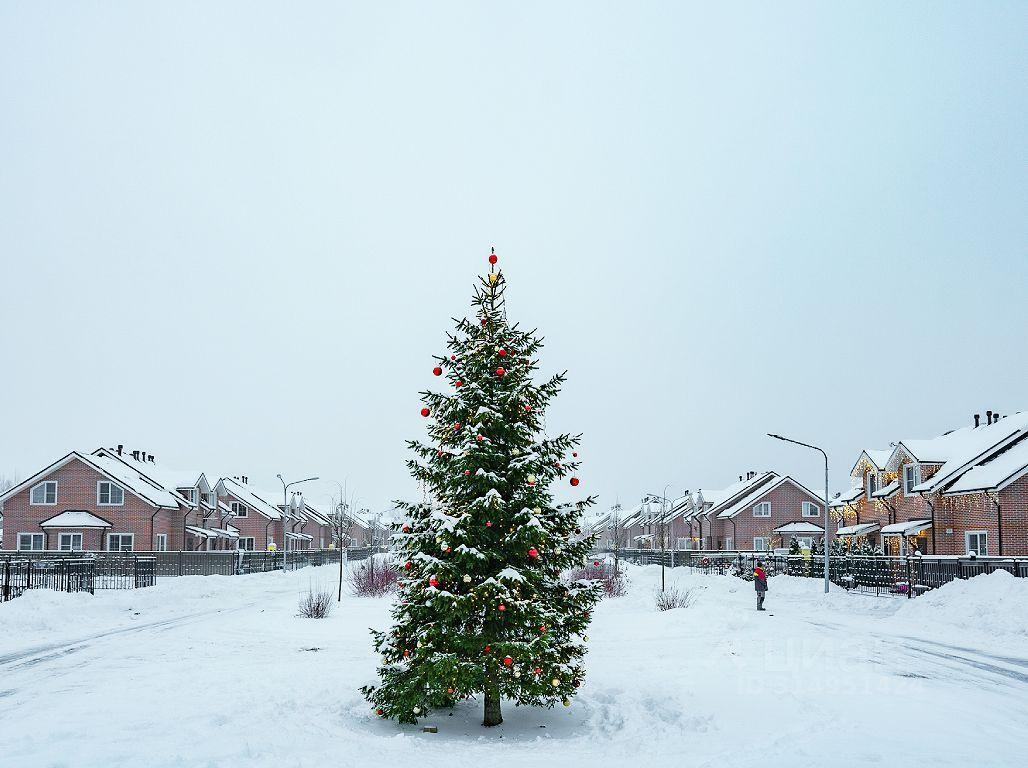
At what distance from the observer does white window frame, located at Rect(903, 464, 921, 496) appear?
156ft

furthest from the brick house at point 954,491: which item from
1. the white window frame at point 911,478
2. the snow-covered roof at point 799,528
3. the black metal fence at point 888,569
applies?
the snow-covered roof at point 799,528

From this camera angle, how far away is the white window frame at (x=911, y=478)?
4753 cm

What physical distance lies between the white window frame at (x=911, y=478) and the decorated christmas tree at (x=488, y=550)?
138ft

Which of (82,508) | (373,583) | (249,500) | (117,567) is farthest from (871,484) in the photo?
(249,500)

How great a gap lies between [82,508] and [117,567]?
21.4 metres

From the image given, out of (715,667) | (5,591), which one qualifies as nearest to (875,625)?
(715,667)

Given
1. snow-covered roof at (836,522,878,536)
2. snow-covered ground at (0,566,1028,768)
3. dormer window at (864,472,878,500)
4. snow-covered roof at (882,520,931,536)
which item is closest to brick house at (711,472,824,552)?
snow-covered roof at (836,522,878,536)

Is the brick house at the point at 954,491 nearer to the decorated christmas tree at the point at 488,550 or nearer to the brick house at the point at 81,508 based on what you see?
the decorated christmas tree at the point at 488,550

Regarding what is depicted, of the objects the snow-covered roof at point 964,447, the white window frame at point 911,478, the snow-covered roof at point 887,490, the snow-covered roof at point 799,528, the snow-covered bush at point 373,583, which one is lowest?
the snow-covered roof at point 799,528

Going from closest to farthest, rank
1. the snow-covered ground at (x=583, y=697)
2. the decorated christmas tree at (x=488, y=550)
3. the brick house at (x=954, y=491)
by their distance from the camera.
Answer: the snow-covered ground at (x=583, y=697) < the decorated christmas tree at (x=488, y=550) < the brick house at (x=954, y=491)

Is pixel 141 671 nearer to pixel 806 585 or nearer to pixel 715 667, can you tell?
pixel 715 667

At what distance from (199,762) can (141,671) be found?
24.9 ft

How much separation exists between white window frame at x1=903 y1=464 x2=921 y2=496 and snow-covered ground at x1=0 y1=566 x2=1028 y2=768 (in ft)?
81.4

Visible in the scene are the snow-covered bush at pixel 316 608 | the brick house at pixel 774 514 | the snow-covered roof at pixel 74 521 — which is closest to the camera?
the snow-covered bush at pixel 316 608
